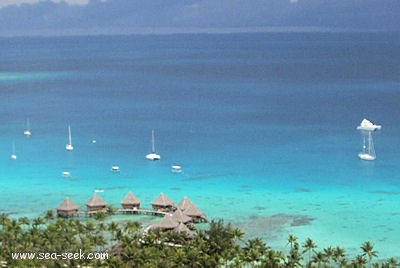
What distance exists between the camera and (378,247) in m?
31.4

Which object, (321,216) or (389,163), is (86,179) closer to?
(321,216)

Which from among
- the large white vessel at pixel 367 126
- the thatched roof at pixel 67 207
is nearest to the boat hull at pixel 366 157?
the large white vessel at pixel 367 126

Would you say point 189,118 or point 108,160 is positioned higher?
point 189,118

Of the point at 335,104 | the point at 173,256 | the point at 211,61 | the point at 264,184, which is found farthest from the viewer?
the point at 211,61

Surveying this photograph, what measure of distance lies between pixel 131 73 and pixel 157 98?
3022 centimetres

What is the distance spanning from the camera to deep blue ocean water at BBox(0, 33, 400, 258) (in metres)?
36.6

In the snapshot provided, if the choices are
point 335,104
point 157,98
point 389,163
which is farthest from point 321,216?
point 157,98

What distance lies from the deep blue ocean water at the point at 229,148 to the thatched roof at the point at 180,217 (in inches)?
115

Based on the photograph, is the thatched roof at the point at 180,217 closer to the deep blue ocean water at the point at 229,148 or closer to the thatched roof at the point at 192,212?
the thatched roof at the point at 192,212

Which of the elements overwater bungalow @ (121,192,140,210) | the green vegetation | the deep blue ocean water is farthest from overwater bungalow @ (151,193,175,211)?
the green vegetation

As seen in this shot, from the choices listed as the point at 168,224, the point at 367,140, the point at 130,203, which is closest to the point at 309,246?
the point at 168,224

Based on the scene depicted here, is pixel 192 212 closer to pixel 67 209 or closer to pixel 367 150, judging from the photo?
pixel 67 209

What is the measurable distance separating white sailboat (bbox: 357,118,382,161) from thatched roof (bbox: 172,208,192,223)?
18402 millimetres

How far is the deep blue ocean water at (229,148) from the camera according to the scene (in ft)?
120
